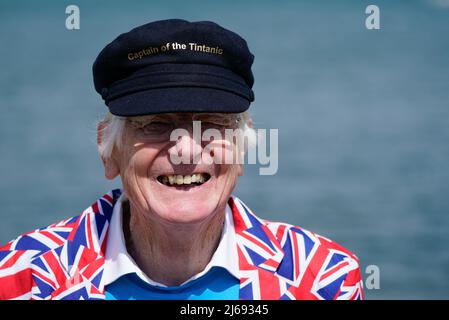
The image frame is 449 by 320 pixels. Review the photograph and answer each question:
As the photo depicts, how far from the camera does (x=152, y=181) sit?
262cm

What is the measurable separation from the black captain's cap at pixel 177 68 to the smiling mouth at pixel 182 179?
26 centimetres

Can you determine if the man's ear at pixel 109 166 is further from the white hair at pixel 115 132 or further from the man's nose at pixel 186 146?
the man's nose at pixel 186 146

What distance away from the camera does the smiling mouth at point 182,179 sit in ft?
8.56

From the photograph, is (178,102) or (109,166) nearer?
(178,102)

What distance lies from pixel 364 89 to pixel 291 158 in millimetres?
1962

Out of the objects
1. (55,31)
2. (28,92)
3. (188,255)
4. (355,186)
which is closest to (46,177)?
(28,92)

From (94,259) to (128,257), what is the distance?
0.41 ft

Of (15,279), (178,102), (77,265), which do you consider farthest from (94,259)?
(178,102)

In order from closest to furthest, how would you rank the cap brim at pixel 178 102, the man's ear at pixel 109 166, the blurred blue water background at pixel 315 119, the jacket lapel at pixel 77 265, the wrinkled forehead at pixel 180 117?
the cap brim at pixel 178 102, the wrinkled forehead at pixel 180 117, the jacket lapel at pixel 77 265, the man's ear at pixel 109 166, the blurred blue water background at pixel 315 119

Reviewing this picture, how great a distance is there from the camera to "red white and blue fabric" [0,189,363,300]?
270 cm

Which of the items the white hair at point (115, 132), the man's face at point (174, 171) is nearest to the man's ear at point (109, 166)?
the white hair at point (115, 132)

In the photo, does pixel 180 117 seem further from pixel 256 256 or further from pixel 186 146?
pixel 256 256

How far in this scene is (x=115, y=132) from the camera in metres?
2.72
